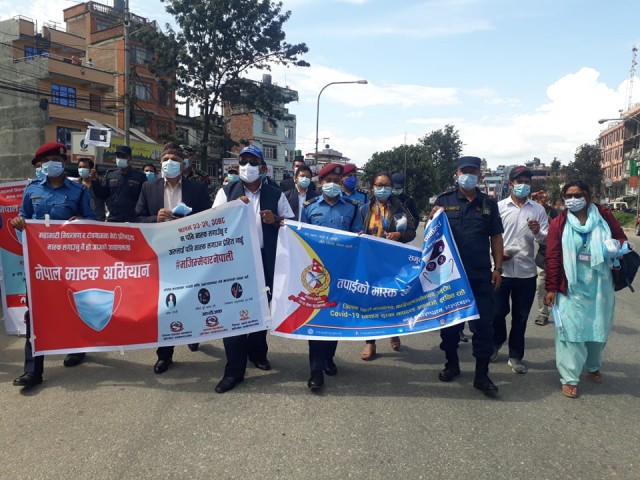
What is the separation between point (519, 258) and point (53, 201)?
436 centimetres

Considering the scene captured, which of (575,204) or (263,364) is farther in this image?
(263,364)

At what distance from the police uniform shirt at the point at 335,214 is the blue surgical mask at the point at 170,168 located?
126cm

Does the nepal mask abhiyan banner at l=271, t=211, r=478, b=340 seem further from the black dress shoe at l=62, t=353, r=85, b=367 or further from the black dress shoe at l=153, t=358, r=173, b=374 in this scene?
the black dress shoe at l=62, t=353, r=85, b=367

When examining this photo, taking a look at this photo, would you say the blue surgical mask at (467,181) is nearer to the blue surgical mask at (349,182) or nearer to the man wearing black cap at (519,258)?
the man wearing black cap at (519,258)

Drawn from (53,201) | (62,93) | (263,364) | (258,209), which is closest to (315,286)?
(258,209)

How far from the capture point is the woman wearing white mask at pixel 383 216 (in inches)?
197

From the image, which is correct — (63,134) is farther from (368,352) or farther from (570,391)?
(570,391)

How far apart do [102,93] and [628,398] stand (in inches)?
1430

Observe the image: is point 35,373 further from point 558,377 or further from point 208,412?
point 558,377

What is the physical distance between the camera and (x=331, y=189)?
4598 mm

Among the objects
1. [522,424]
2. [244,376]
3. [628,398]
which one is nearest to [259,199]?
[244,376]

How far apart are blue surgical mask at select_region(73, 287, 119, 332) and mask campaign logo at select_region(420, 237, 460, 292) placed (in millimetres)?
2696

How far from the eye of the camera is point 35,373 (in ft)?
13.8

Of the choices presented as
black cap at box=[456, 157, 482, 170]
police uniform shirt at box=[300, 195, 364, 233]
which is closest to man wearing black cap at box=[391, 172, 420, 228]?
police uniform shirt at box=[300, 195, 364, 233]
